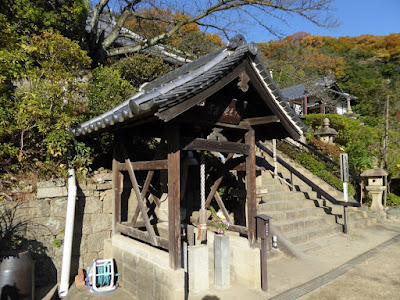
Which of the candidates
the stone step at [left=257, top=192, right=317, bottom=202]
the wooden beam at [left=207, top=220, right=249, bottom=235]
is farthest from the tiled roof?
the stone step at [left=257, top=192, right=317, bottom=202]

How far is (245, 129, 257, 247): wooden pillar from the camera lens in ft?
15.6

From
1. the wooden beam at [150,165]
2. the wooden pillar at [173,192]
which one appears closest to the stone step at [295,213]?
the wooden pillar at [173,192]

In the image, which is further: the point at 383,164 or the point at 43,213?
the point at 383,164

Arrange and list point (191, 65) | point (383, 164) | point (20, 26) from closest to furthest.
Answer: point (191, 65) < point (20, 26) < point (383, 164)

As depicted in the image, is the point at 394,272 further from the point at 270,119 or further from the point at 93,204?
the point at 93,204

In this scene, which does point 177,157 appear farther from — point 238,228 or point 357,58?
point 357,58

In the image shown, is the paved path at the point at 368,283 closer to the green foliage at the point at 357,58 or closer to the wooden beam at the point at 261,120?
the wooden beam at the point at 261,120

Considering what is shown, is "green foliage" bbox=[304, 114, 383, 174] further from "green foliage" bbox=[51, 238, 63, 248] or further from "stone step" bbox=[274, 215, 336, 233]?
"green foliage" bbox=[51, 238, 63, 248]

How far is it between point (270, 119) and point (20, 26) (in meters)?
7.57

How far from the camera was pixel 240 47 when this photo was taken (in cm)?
433

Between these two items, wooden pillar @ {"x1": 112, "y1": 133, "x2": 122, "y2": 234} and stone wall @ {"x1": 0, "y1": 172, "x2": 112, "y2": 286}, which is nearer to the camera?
stone wall @ {"x1": 0, "y1": 172, "x2": 112, "y2": 286}

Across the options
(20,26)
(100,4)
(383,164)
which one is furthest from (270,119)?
(383,164)

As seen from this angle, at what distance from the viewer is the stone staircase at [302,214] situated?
684cm

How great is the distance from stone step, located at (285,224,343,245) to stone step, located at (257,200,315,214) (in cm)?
88
